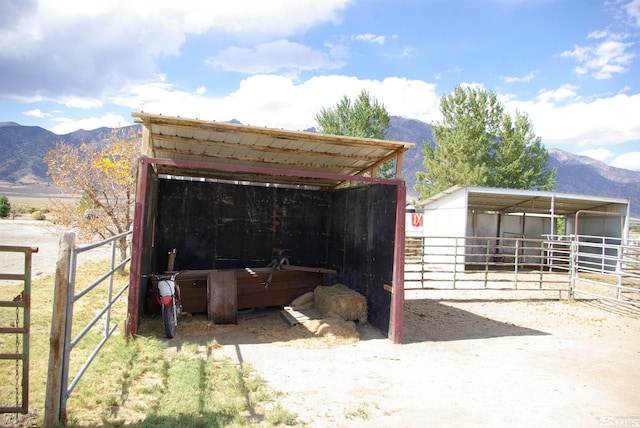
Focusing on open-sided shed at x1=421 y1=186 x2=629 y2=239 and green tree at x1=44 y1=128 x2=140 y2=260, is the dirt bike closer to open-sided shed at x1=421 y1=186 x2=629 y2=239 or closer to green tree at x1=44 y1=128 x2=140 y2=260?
green tree at x1=44 y1=128 x2=140 y2=260

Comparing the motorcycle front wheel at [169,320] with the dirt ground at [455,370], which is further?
the motorcycle front wheel at [169,320]

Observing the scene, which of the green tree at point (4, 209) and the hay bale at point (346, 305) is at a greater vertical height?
the green tree at point (4, 209)

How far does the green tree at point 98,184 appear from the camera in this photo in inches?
420

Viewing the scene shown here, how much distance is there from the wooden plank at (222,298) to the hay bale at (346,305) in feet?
4.98

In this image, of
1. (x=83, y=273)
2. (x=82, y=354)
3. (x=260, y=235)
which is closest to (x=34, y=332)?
(x=82, y=354)

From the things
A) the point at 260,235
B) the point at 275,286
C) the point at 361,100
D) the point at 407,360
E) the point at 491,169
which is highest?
the point at 361,100

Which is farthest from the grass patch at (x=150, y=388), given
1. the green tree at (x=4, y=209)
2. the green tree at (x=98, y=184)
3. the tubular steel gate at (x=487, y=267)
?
the green tree at (x=4, y=209)

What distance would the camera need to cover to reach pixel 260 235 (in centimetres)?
906

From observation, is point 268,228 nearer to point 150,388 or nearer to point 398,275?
point 398,275

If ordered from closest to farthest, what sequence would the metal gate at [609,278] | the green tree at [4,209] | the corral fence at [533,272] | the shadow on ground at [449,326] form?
the shadow on ground at [449,326] < the metal gate at [609,278] < the corral fence at [533,272] < the green tree at [4,209]

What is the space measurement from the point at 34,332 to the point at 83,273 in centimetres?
544

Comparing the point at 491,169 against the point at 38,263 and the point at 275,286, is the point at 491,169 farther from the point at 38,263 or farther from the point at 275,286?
the point at 38,263

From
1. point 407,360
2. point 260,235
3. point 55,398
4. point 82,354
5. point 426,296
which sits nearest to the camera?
point 55,398

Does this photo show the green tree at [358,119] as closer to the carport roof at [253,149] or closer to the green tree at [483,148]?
the green tree at [483,148]
